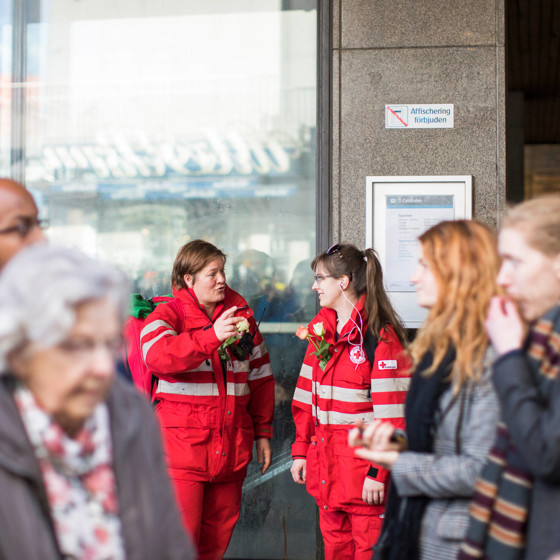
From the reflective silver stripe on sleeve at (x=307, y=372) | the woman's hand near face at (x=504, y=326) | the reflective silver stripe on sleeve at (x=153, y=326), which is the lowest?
the reflective silver stripe on sleeve at (x=307, y=372)

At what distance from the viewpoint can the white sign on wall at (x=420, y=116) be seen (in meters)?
4.63

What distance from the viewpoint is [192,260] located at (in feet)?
13.6

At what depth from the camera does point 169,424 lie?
393 centimetres

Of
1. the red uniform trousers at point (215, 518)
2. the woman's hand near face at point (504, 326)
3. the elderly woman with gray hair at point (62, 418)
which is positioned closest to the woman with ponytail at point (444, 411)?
the woman's hand near face at point (504, 326)

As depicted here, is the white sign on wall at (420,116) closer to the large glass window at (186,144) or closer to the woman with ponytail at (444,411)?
the large glass window at (186,144)

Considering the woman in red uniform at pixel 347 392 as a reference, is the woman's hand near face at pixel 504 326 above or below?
above

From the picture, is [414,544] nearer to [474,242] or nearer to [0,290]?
[474,242]

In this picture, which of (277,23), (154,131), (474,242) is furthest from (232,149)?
(474,242)

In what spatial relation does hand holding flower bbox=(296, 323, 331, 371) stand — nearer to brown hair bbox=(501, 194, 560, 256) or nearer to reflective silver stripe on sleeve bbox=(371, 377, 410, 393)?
reflective silver stripe on sleeve bbox=(371, 377, 410, 393)

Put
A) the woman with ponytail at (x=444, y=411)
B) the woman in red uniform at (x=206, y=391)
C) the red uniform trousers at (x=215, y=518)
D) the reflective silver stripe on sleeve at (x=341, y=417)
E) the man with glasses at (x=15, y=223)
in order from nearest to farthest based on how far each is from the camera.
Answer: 1. the woman with ponytail at (x=444, y=411)
2. the man with glasses at (x=15, y=223)
3. the reflective silver stripe on sleeve at (x=341, y=417)
4. the woman in red uniform at (x=206, y=391)
5. the red uniform trousers at (x=215, y=518)

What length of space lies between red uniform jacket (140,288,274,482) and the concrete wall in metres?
1.21

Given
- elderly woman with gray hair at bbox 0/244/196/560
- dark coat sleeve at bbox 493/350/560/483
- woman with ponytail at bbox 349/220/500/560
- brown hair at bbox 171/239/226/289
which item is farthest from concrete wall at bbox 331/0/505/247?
elderly woman with gray hair at bbox 0/244/196/560

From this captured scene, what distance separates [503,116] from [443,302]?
273 cm

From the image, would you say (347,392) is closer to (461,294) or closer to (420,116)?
(461,294)
